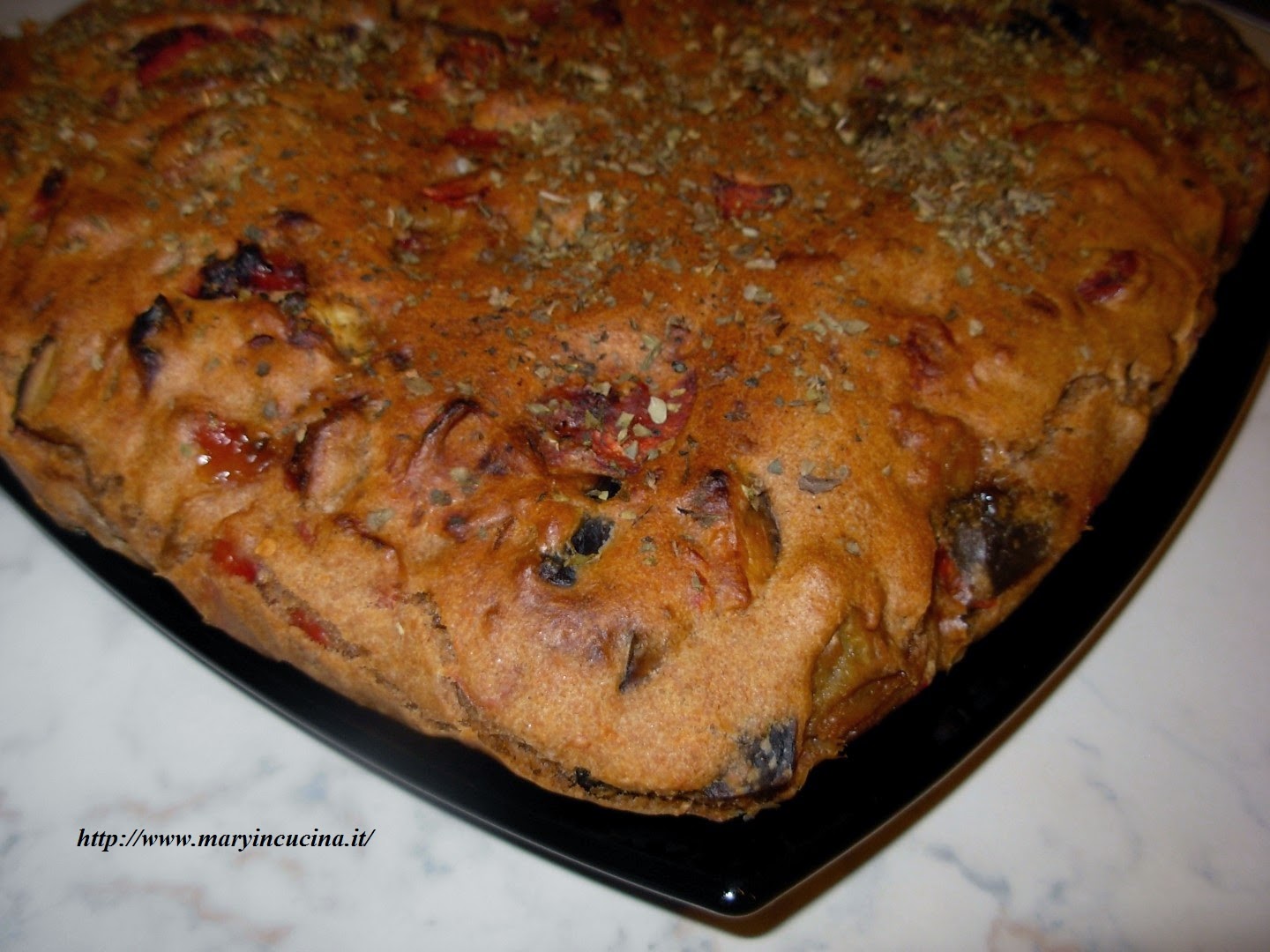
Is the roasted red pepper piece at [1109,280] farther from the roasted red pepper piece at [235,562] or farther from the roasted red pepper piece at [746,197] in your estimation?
the roasted red pepper piece at [235,562]

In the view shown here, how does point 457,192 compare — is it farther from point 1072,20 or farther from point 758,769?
point 1072,20

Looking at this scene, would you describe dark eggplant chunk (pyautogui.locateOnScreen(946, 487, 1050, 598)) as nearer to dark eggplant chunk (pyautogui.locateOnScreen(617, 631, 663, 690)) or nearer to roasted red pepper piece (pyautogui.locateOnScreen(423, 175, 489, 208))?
dark eggplant chunk (pyautogui.locateOnScreen(617, 631, 663, 690))

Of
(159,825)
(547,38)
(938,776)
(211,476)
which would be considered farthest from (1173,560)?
(159,825)

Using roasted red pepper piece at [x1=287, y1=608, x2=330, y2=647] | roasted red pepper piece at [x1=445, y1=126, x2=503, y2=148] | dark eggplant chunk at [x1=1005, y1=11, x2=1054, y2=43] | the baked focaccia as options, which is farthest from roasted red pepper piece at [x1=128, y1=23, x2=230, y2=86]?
dark eggplant chunk at [x1=1005, y1=11, x2=1054, y2=43]

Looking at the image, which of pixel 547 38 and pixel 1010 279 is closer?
pixel 1010 279

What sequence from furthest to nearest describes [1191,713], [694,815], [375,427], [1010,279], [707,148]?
[1191,713] < [707,148] < [1010,279] < [375,427] < [694,815]

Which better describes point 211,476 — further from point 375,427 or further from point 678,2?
point 678,2

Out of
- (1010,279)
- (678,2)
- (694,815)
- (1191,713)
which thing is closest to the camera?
(694,815)

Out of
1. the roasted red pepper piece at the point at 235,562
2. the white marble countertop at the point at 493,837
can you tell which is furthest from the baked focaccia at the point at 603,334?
the white marble countertop at the point at 493,837
